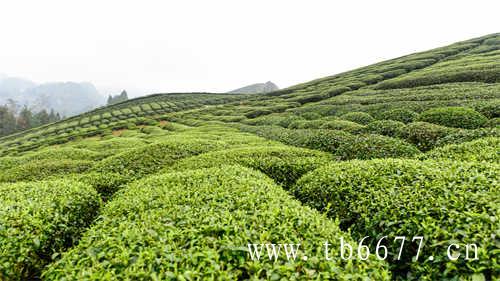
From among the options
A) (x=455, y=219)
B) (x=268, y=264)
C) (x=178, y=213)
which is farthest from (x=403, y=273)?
(x=178, y=213)

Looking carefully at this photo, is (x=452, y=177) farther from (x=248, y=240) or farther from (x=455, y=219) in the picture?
(x=248, y=240)

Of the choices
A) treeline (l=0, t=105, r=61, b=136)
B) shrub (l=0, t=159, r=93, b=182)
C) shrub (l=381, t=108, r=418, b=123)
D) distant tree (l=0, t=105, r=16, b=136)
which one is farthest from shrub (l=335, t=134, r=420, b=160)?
distant tree (l=0, t=105, r=16, b=136)

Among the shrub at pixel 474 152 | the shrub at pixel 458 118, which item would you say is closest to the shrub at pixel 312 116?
Answer: the shrub at pixel 458 118

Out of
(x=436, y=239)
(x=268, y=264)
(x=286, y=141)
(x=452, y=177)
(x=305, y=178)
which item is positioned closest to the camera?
(x=268, y=264)

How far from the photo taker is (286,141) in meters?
22.4

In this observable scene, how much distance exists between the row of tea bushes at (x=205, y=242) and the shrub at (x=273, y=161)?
196 inches

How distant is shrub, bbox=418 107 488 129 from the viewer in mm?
17281

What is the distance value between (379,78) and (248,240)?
5616 cm

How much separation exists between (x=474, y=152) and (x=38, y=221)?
1516cm

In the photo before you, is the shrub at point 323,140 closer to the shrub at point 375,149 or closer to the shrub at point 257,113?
the shrub at point 375,149

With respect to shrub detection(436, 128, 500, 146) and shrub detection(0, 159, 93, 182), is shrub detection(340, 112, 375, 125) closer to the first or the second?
shrub detection(436, 128, 500, 146)

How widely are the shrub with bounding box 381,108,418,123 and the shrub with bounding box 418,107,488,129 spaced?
158cm

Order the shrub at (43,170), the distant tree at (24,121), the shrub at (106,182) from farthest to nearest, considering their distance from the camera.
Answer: the distant tree at (24,121) → the shrub at (43,170) → the shrub at (106,182)

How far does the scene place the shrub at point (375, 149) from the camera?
1356cm
